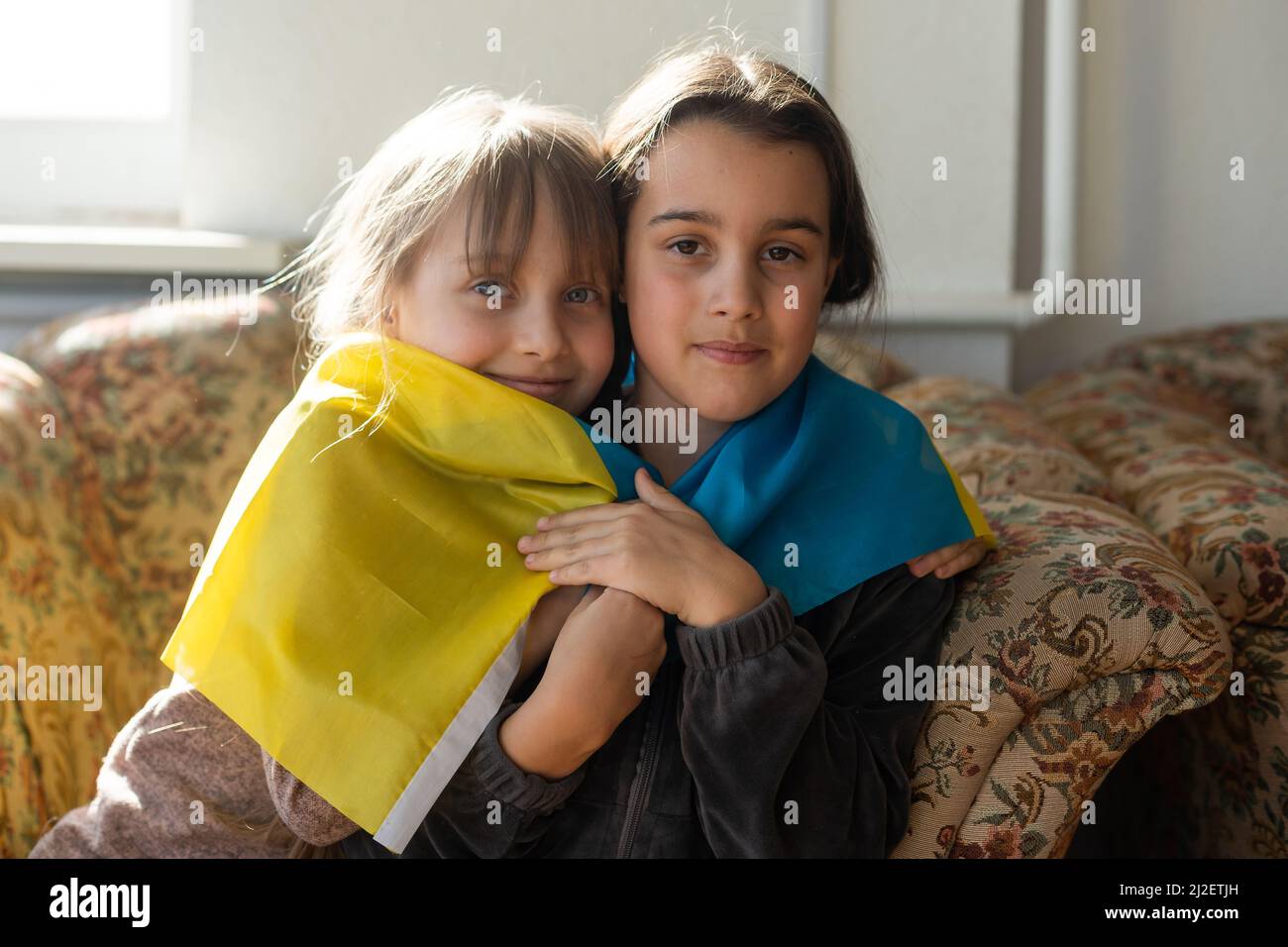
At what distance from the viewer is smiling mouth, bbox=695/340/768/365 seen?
986 mm

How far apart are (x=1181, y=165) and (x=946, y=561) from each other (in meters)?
1.45

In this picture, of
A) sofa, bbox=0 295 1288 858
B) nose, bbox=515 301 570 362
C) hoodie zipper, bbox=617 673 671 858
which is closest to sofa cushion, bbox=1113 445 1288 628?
sofa, bbox=0 295 1288 858

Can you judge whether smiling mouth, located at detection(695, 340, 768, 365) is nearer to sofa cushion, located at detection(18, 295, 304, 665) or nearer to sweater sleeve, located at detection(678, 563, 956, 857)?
sweater sleeve, located at detection(678, 563, 956, 857)

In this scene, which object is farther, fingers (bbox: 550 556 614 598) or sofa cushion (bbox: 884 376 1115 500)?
sofa cushion (bbox: 884 376 1115 500)

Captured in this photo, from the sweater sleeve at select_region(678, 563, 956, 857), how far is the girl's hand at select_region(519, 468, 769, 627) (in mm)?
19

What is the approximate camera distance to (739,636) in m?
0.87

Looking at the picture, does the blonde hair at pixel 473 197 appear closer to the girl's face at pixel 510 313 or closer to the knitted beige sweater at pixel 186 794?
the girl's face at pixel 510 313

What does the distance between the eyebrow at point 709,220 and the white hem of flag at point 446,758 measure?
0.37 metres

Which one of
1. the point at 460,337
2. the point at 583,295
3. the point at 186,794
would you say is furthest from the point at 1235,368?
the point at 186,794

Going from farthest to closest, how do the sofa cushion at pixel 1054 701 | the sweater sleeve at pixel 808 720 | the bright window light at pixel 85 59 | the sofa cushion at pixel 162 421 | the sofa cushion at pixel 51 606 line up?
the bright window light at pixel 85 59, the sofa cushion at pixel 162 421, the sofa cushion at pixel 51 606, the sofa cushion at pixel 1054 701, the sweater sleeve at pixel 808 720

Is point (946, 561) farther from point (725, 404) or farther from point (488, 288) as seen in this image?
point (488, 288)

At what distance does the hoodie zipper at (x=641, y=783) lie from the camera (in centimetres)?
93

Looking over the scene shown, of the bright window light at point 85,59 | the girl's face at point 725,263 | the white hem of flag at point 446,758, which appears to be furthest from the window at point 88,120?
the white hem of flag at point 446,758
